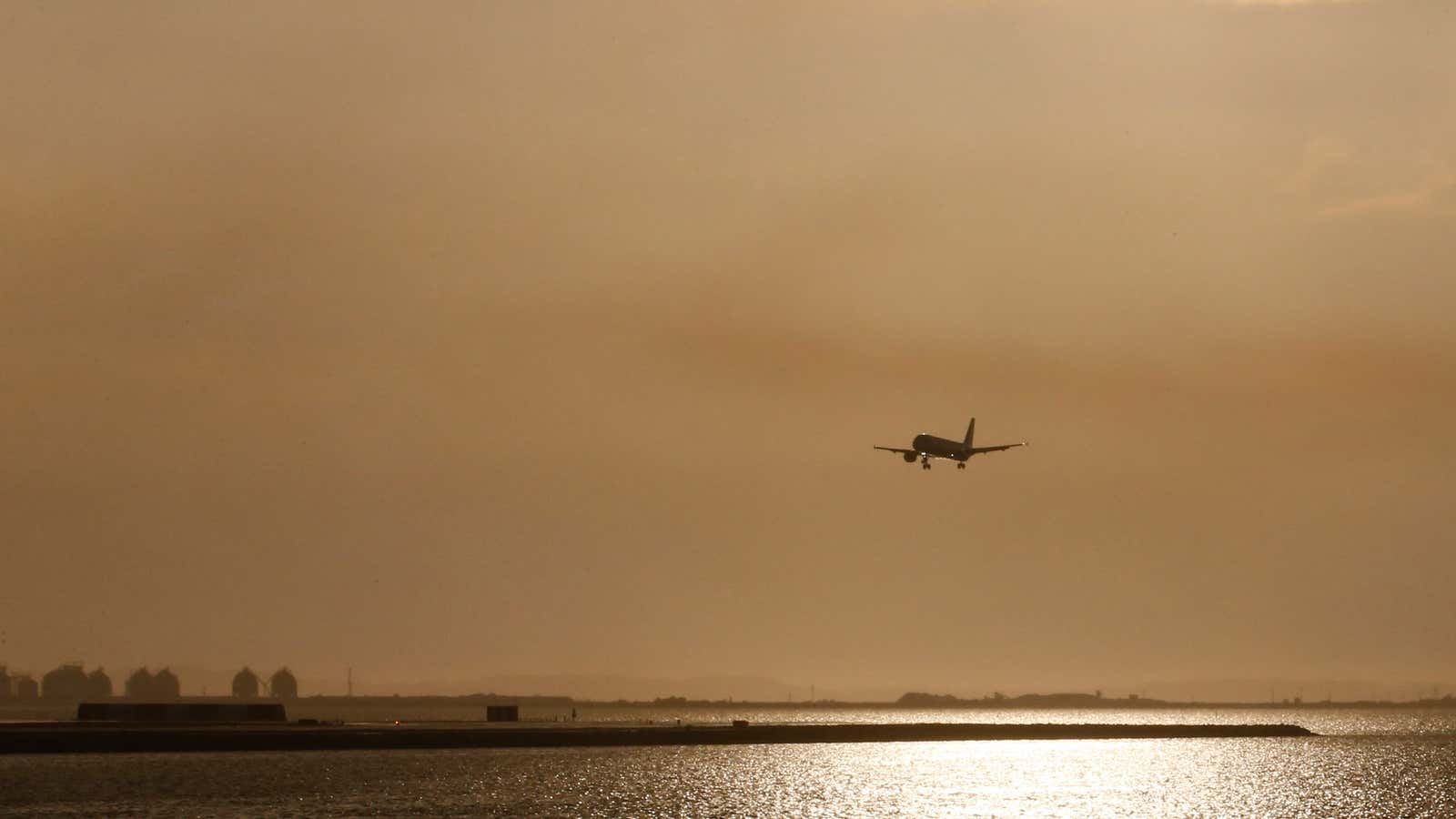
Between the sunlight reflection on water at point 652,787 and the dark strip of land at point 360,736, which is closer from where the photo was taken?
A: the sunlight reflection on water at point 652,787

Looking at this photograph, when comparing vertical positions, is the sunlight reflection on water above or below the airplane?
below

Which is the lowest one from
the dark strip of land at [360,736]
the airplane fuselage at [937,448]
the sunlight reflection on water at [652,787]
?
the sunlight reflection on water at [652,787]

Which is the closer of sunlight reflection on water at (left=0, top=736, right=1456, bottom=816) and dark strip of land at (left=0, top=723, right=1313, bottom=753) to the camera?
sunlight reflection on water at (left=0, top=736, right=1456, bottom=816)

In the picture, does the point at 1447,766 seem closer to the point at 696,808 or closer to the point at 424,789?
the point at 696,808

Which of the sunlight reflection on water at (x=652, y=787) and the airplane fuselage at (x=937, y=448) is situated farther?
the airplane fuselage at (x=937, y=448)

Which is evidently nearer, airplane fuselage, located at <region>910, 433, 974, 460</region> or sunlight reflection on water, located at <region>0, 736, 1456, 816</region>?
sunlight reflection on water, located at <region>0, 736, 1456, 816</region>

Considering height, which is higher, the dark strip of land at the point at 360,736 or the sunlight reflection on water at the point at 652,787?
the dark strip of land at the point at 360,736

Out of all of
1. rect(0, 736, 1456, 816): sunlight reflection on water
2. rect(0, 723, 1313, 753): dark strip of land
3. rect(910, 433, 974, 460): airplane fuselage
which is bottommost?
rect(0, 736, 1456, 816): sunlight reflection on water

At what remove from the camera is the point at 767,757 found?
638 ft

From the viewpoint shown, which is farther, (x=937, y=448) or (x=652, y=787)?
(x=937, y=448)

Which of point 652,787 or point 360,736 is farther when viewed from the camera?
point 360,736

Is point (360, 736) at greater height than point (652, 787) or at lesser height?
greater

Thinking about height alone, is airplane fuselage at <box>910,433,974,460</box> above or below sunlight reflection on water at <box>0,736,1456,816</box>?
above

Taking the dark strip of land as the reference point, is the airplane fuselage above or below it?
above
